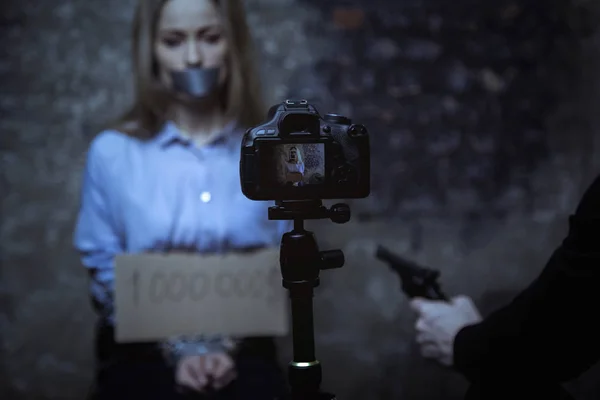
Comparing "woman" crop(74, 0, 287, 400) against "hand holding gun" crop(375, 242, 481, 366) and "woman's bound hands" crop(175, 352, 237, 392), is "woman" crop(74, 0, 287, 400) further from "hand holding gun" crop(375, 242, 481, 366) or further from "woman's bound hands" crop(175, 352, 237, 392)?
"hand holding gun" crop(375, 242, 481, 366)

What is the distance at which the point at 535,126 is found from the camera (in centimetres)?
136

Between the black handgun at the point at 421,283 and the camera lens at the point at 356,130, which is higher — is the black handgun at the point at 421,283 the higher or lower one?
the lower one

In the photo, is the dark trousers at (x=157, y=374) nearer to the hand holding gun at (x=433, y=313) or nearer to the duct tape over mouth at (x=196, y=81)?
the hand holding gun at (x=433, y=313)

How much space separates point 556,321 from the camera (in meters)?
0.76

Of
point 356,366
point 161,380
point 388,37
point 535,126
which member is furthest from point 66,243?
point 535,126

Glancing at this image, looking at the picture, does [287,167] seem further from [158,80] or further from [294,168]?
[158,80]

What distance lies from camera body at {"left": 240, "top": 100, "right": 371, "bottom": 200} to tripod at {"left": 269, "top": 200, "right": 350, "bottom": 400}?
16mm

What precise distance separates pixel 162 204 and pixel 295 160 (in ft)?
1.88

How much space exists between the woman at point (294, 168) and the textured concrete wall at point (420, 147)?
62 centimetres

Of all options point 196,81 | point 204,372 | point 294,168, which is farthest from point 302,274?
point 196,81

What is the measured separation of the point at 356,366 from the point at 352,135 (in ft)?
2.57

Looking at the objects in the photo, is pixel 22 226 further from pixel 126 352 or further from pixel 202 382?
pixel 202 382

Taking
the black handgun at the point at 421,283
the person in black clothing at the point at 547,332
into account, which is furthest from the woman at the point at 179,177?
the person in black clothing at the point at 547,332

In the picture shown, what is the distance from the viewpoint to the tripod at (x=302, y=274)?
70cm
